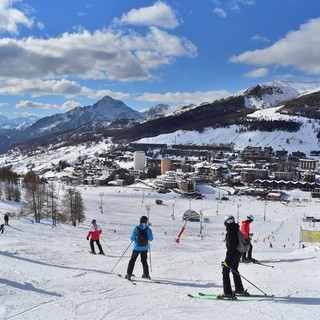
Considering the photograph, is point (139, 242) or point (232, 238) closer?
point (232, 238)

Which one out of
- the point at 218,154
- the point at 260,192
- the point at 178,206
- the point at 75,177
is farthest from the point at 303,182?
the point at 75,177

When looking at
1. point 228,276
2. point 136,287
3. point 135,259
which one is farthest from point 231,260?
point 135,259

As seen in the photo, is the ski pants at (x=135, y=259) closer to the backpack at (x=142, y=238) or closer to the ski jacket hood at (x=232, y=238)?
the backpack at (x=142, y=238)

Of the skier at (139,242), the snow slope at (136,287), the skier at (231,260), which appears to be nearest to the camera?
the snow slope at (136,287)

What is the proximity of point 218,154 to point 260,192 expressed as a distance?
8903cm

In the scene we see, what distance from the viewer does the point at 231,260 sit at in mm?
7953

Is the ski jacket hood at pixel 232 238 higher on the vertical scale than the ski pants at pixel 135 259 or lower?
higher

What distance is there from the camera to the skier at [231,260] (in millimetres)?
7773

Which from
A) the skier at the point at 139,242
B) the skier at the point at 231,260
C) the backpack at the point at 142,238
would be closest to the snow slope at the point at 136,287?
the skier at the point at 231,260

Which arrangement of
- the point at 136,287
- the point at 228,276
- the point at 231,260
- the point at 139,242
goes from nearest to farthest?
1. the point at 228,276
2. the point at 231,260
3. the point at 136,287
4. the point at 139,242

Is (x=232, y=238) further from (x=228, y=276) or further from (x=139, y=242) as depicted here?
(x=139, y=242)

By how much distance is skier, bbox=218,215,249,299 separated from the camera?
25.5ft

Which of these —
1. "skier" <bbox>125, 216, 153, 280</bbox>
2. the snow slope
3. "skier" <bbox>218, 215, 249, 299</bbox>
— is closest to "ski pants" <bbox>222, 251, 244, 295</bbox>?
"skier" <bbox>218, 215, 249, 299</bbox>

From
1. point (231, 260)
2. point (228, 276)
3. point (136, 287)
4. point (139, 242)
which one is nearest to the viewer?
point (228, 276)
